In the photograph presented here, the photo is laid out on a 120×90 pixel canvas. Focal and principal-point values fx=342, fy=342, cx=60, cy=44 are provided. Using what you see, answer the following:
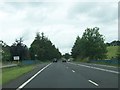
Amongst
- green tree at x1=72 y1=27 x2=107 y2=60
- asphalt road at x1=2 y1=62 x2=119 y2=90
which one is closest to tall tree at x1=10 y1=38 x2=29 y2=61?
green tree at x1=72 y1=27 x2=107 y2=60

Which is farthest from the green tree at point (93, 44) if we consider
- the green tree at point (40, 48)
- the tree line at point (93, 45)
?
the green tree at point (40, 48)

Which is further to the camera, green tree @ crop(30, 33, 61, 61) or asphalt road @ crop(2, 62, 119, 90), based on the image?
green tree @ crop(30, 33, 61, 61)

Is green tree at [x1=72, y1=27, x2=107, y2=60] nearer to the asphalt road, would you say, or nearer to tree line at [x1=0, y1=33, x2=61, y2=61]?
tree line at [x1=0, y1=33, x2=61, y2=61]

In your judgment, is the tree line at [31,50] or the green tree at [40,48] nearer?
the tree line at [31,50]

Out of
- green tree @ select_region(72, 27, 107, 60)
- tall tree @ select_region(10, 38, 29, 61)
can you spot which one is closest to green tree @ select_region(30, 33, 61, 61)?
tall tree @ select_region(10, 38, 29, 61)

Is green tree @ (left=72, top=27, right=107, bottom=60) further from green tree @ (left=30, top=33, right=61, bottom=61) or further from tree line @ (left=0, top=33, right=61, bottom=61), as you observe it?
green tree @ (left=30, top=33, right=61, bottom=61)

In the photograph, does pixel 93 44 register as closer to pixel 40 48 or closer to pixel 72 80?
pixel 40 48

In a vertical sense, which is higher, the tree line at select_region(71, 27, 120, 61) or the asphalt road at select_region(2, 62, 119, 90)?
the tree line at select_region(71, 27, 120, 61)

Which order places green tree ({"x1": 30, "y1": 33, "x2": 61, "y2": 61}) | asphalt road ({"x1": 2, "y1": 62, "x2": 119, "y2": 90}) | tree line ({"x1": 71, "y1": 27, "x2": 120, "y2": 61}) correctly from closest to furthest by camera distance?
asphalt road ({"x1": 2, "y1": 62, "x2": 119, "y2": 90}), tree line ({"x1": 71, "y1": 27, "x2": 120, "y2": 61}), green tree ({"x1": 30, "y1": 33, "x2": 61, "y2": 61})

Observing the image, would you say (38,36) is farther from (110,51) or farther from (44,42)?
(110,51)

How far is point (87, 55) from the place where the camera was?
13262 cm

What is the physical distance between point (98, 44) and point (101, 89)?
4428 inches

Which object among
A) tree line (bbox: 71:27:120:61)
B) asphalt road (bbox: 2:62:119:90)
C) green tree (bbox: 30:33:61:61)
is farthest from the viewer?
green tree (bbox: 30:33:61:61)

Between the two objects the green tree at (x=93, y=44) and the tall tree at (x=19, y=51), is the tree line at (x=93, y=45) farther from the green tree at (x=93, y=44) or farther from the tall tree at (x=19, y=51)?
the tall tree at (x=19, y=51)
